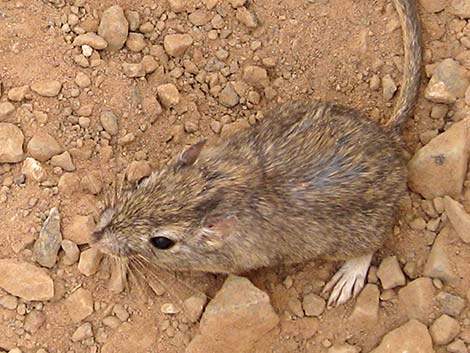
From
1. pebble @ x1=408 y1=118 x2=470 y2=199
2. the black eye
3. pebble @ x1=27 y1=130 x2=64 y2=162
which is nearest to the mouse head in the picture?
the black eye

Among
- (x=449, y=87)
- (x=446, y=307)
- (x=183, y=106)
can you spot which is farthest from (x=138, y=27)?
(x=446, y=307)

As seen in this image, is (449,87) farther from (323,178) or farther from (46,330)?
(46,330)

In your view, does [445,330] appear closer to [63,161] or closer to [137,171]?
[137,171]

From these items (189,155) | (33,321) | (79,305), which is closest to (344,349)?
(189,155)

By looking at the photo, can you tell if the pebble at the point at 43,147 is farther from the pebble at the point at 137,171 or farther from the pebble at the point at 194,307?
the pebble at the point at 194,307

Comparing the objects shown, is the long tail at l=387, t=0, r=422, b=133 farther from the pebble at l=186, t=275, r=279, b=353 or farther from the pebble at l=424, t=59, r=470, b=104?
the pebble at l=186, t=275, r=279, b=353

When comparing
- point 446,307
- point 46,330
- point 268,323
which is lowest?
point 46,330
